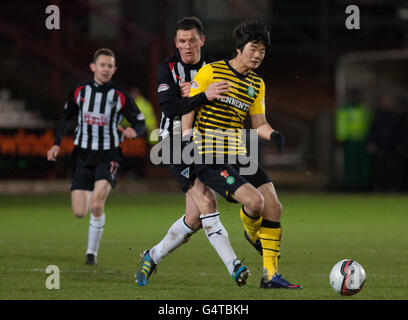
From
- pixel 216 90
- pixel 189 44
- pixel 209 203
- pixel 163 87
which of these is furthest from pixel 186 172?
pixel 189 44

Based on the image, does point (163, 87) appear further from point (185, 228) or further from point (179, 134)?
point (185, 228)

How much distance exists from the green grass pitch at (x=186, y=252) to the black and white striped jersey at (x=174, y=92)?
3.89 feet

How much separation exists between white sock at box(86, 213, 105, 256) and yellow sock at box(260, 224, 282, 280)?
2180mm

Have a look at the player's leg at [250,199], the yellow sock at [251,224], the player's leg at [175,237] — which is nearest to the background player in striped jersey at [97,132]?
the player's leg at [175,237]

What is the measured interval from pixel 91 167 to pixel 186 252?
51.6 inches

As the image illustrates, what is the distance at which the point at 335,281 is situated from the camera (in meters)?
5.90

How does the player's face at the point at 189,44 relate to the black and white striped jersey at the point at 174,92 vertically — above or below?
above

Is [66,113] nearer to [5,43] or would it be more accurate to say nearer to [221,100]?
[221,100]

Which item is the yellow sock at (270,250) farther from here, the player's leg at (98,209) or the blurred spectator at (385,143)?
the blurred spectator at (385,143)

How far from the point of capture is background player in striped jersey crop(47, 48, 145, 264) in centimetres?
816

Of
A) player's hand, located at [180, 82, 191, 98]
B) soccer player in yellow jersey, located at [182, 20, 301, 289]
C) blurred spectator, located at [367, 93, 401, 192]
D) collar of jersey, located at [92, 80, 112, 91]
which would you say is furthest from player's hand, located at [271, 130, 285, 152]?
blurred spectator, located at [367, 93, 401, 192]

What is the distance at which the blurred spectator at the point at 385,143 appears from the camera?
17234mm
